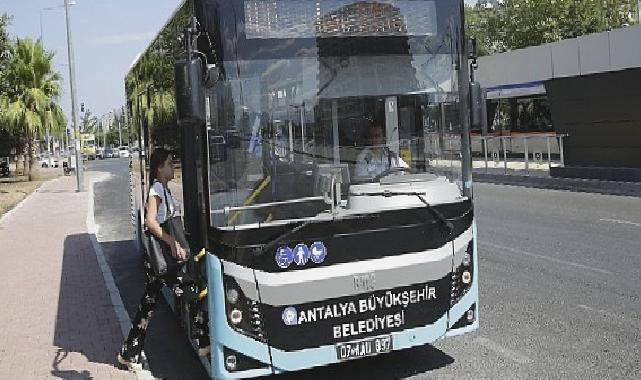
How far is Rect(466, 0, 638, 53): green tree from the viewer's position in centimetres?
4475

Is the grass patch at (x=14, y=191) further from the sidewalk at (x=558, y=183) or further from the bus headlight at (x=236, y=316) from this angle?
the bus headlight at (x=236, y=316)

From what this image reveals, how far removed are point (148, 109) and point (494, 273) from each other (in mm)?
4458

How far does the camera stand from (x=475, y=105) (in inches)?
210

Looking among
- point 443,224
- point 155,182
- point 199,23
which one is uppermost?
point 199,23

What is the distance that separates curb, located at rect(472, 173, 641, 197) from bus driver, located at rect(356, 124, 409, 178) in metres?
12.5

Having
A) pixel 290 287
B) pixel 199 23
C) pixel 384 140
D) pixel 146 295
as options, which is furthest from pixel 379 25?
pixel 146 295

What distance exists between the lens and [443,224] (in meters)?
4.96

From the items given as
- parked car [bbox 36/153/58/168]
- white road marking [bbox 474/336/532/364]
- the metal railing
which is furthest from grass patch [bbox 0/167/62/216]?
parked car [bbox 36/153/58/168]

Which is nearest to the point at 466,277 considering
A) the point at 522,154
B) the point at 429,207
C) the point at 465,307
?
the point at 465,307

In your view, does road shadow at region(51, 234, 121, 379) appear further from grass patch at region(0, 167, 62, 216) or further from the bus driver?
grass patch at region(0, 167, 62, 216)

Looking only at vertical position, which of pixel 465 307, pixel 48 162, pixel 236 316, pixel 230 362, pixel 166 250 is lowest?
pixel 230 362

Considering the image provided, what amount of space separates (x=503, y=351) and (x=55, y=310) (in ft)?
16.6

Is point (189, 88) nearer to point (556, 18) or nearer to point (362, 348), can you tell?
point (362, 348)

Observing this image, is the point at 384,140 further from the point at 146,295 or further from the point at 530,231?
the point at 530,231
